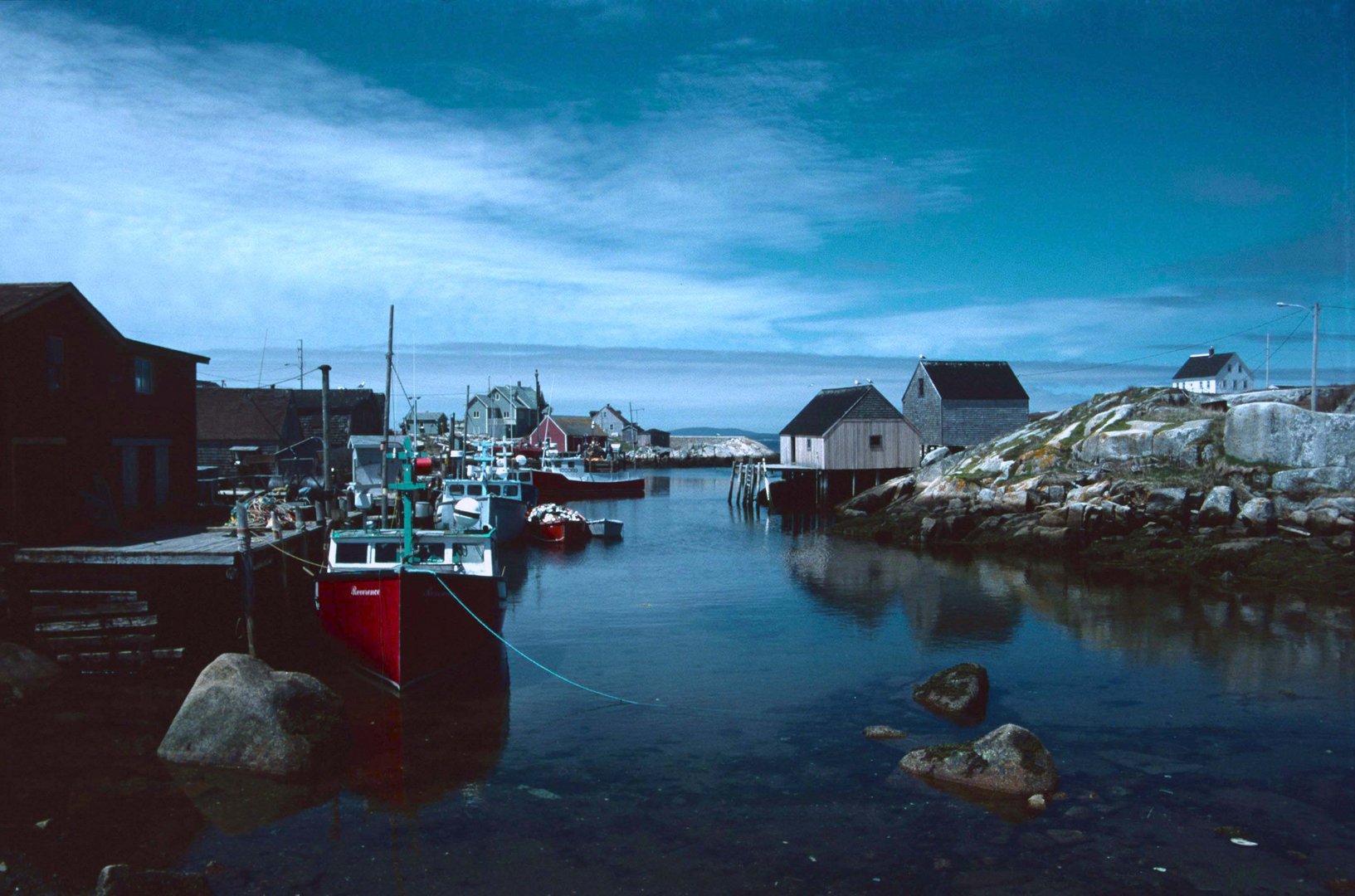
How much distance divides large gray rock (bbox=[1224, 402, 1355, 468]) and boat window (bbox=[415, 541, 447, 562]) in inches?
1303

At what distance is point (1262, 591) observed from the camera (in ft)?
94.5

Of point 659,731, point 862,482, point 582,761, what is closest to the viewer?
point 582,761

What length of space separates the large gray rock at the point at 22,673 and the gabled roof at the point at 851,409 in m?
48.6

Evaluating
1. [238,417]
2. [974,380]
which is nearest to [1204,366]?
[974,380]

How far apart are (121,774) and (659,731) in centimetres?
836

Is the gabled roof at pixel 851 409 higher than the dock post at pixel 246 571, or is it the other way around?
the gabled roof at pixel 851 409

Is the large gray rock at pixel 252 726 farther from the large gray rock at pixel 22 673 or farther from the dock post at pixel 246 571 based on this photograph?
the large gray rock at pixel 22 673

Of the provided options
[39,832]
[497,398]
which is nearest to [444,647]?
[39,832]

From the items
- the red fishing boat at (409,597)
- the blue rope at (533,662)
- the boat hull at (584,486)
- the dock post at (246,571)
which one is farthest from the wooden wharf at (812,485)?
the dock post at (246,571)

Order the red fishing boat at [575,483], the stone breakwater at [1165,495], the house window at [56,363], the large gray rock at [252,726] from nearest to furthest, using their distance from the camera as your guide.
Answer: the large gray rock at [252,726] < the house window at [56,363] < the stone breakwater at [1165,495] < the red fishing boat at [575,483]

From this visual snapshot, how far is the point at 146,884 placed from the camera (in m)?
9.37

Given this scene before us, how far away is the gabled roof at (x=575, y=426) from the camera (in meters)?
103

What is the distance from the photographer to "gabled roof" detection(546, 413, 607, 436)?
10312cm

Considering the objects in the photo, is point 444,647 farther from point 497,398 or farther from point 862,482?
point 497,398
